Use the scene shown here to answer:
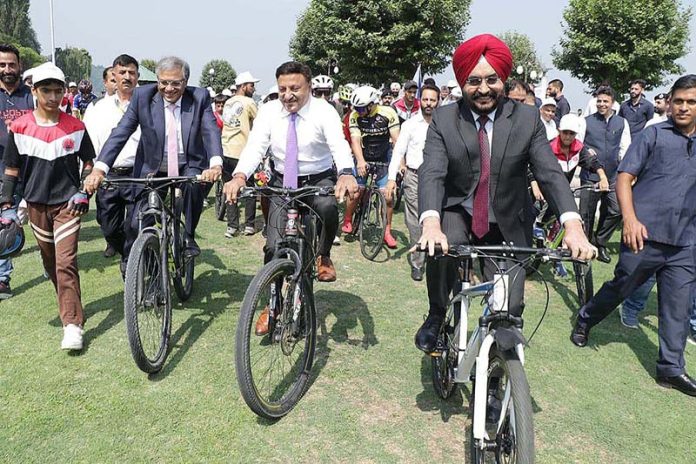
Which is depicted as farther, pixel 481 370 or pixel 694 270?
pixel 694 270

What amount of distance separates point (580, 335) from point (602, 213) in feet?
11.7

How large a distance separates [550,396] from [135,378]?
299cm

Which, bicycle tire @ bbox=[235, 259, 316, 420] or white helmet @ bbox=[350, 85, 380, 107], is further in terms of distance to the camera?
white helmet @ bbox=[350, 85, 380, 107]

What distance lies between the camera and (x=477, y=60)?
2.90 m

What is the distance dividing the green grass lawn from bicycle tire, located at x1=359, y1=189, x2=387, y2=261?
176cm

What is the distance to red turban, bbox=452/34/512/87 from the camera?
2.88 meters

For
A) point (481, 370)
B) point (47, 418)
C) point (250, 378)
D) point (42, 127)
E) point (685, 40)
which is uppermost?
point (685, 40)

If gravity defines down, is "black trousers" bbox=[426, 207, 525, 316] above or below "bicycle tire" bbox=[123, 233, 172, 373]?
above

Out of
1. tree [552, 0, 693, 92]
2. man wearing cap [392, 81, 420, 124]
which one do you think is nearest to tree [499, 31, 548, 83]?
tree [552, 0, 693, 92]

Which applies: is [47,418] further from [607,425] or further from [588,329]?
[588,329]

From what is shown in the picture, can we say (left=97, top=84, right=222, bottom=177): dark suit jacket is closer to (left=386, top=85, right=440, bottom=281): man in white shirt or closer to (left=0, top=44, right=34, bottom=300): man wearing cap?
(left=0, top=44, right=34, bottom=300): man wearing cap

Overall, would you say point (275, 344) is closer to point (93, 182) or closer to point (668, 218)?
point (93, 182)

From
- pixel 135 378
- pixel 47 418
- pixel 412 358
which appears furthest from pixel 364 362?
pixel 47 418

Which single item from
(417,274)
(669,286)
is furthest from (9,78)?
(669,286)
